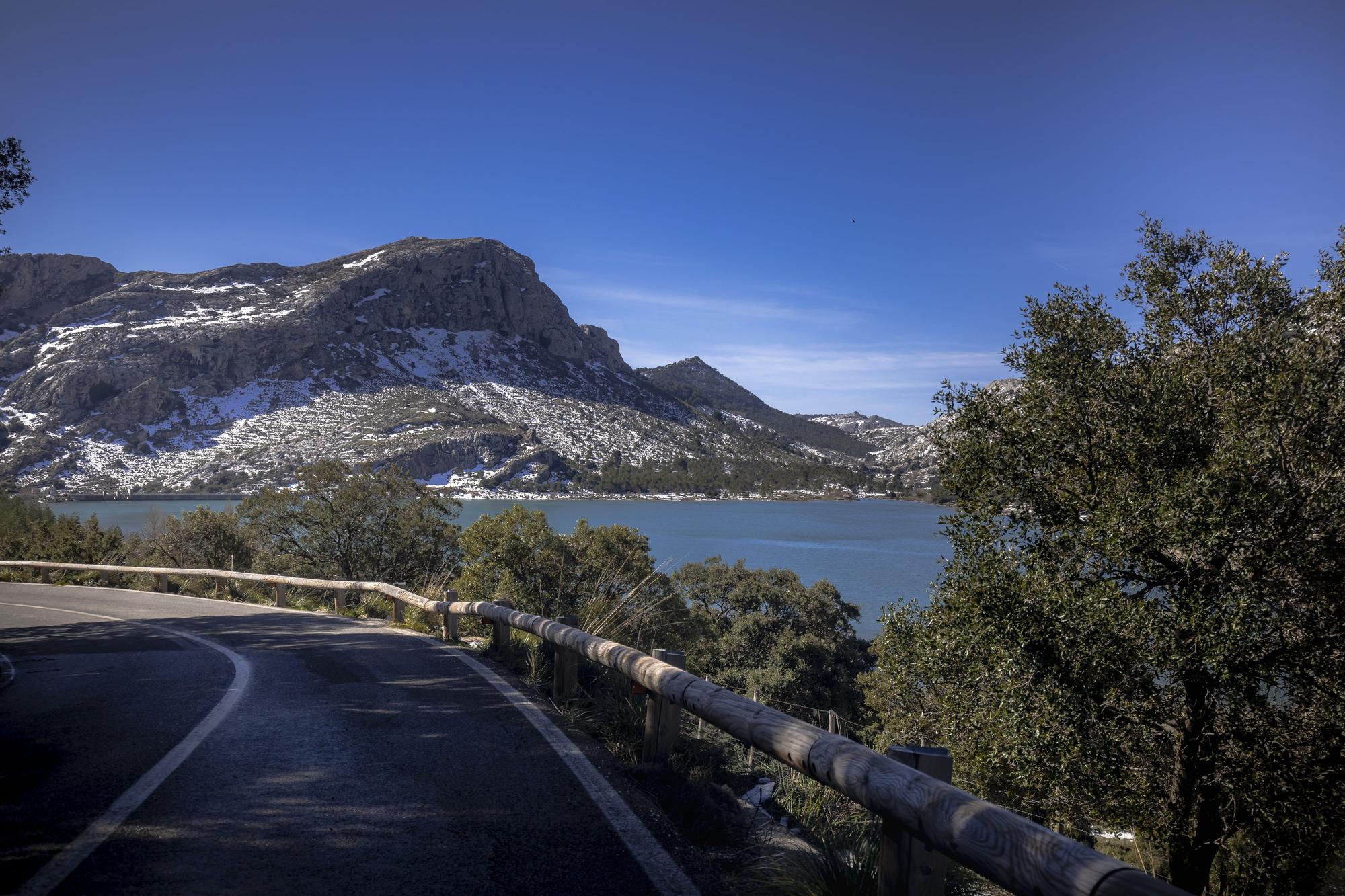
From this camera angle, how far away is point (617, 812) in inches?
165

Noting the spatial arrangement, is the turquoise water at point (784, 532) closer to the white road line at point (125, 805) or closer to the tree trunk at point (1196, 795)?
the tree trunk at point (1196, 795)

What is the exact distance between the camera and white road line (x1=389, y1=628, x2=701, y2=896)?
342cm

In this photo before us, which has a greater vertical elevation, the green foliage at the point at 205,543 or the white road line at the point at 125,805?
the white road line at the point at 125,805

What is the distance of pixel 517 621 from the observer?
8.27 m

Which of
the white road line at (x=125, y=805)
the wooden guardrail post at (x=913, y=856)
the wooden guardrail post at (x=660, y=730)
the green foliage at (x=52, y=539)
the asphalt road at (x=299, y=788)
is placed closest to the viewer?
the wooden guardrail post at (x=913, y=856)

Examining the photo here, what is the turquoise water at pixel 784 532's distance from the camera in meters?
69.4

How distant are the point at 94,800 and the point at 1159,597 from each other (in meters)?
9.86

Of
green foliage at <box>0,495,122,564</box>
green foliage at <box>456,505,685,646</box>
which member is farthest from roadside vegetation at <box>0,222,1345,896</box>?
Result: green foliage at <box>0,495,122,564</box>

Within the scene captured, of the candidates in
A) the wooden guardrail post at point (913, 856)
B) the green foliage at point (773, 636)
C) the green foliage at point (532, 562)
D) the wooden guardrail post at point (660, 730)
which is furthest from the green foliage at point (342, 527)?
the wooden guardrail post at point (913, 856)

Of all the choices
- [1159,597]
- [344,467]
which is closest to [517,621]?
[1159,597]

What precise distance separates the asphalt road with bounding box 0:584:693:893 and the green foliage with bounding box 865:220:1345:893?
6006mm

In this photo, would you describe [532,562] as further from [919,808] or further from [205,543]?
[919,808]

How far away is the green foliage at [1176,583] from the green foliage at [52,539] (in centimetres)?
2851

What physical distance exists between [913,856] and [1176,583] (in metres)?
7.44
